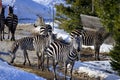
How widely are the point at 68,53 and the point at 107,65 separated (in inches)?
153

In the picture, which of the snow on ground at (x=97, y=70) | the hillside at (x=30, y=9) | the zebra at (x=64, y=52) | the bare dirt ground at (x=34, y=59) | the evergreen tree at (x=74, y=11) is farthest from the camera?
the hillside at (x=30, y=9)

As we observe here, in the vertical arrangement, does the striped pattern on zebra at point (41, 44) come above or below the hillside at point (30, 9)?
above

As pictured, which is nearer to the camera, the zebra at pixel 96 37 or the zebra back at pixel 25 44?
the zebra back at pixel 25 44

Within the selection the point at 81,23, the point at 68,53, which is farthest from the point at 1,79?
the point at 81,23

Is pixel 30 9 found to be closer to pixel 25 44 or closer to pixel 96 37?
pixel 96 37

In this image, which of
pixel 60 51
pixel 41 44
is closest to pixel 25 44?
pixel 41 44

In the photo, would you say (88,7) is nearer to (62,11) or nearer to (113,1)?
(62,11)

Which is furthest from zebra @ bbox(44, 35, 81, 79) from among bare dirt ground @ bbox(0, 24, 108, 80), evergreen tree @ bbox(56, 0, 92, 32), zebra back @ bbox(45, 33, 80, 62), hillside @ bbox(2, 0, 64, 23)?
hillside @ bbox(2, 0, 64, 23)

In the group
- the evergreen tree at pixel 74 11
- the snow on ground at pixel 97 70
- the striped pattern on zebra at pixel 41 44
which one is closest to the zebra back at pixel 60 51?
the striped pattern on zebra at pixel 41 44

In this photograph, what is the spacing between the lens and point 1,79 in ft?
24.6

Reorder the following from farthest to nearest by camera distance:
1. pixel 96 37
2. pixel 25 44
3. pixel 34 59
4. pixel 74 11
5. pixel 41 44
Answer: pixel 74 11
pixel 96 37
pixel 34 59
pixel 25 44
pixel 41 44

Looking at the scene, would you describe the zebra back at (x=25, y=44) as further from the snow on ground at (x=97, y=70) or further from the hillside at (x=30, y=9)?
the hillside at (x=30, y=9)

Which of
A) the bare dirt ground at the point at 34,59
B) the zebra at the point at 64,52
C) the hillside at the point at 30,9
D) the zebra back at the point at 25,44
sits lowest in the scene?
the hillside at the point at 30,9

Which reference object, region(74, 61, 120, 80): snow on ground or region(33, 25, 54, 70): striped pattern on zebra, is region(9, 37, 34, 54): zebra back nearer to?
region(33, 25, 54, 70): striped pattern on zebra
